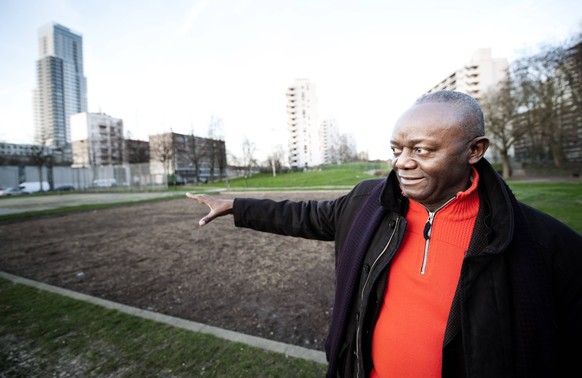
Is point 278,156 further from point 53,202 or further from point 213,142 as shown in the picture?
point 53,202

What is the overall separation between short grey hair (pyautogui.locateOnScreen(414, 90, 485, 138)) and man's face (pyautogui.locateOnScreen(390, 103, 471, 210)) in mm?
30

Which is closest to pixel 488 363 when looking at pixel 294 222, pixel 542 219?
pixel 542 219

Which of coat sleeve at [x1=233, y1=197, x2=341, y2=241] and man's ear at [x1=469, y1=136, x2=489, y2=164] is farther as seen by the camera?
coat sleeve at [x1=233, y1=197, x2=341, y2=241]

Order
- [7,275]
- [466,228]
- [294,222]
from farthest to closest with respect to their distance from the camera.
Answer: [7,275] → [294,222] → [466,228]

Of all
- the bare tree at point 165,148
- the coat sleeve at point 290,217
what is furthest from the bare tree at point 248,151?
the coat sleeve at point 290,217

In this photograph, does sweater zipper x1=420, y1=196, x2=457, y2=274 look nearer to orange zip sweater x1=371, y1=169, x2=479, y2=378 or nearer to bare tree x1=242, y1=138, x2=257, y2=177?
orange zip sweater x1=371, y1=169, x2=479, y2=378

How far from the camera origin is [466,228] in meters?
1.35

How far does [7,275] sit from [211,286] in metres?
4.54

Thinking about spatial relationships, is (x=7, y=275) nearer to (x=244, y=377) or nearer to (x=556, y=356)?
(x=244, y=377)

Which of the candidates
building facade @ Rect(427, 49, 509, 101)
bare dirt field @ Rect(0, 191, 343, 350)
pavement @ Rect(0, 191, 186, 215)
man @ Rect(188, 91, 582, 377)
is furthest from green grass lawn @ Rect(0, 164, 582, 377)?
building facade @ Rect(427, 49, 509, 101)

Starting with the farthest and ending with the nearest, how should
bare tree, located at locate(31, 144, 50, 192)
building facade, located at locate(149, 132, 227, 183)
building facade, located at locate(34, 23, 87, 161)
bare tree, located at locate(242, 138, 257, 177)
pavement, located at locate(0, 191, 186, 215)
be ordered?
building facade, located at locate(34, 23, 87, 161), bare tree, located at locate(242, 138, 257, 177), building facade, located at locate(149, 132, 227, 183), bare tree, located at locate(31, 144, 50, 192), pavement, located at locate(0, 191, 186, 215)

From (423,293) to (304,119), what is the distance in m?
103

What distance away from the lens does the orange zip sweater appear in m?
1.26

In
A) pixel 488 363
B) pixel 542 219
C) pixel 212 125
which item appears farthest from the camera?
pixel 212 125
